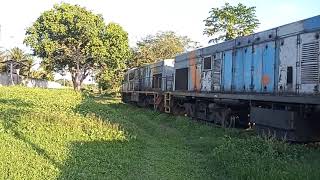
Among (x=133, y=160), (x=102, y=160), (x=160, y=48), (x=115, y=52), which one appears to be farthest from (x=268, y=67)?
(x=160, y=48)

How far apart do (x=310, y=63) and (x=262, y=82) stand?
8.55 ft

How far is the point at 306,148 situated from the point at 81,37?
50.8 metres

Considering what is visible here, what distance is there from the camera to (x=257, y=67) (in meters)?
13.9

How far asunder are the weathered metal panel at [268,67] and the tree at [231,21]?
2895cm

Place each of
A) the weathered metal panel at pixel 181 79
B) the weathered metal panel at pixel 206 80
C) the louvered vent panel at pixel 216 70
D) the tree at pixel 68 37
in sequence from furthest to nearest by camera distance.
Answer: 1. the tree at pixel 68 37
2. the weathered metal panel at pixel 181 79
3. the weathered metal panel at pixel 206 80
4. the louvered vent panel at pixel 216 70

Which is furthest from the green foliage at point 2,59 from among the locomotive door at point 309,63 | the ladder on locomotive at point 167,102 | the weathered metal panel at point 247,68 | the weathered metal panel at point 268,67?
the locomotive door at point 309,63

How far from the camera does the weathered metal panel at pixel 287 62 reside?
11695 mm

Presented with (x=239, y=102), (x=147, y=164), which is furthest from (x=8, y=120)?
(x=239, y=102)

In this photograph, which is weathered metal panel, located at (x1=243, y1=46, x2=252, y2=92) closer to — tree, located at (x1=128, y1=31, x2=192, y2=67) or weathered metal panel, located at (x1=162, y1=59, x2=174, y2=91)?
weathered metal panel, located at (x1=162, y1=59, x2=174, y2=91)

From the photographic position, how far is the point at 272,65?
12.9 m

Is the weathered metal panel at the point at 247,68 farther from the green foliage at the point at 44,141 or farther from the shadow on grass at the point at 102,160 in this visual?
the shadow on grass at the point at 102,160

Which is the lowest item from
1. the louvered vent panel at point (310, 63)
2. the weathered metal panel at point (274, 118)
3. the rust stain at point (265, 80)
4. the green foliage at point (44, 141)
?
the green foliage at point (44, 141)

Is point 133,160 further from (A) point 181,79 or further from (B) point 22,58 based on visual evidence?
(B) point 22,58

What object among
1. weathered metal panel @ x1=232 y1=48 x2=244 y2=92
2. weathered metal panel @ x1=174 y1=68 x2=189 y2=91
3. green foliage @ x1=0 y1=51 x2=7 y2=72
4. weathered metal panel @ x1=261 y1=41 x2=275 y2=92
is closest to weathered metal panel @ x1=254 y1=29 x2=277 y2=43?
weathered metal panel @ x1=261 y1=41 x2=275 y2=92
